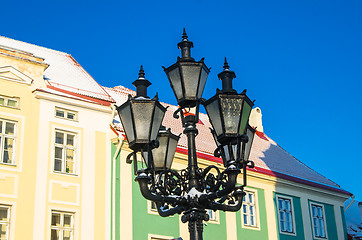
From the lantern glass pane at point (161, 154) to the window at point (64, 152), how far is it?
8.91 meters

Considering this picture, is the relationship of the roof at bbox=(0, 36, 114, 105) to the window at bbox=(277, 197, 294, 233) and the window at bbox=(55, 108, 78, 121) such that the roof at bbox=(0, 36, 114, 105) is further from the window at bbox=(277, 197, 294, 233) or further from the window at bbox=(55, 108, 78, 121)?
the window at bbox=(277, 197, 294, 233)

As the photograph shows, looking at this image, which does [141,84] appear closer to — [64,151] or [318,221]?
[64,151]

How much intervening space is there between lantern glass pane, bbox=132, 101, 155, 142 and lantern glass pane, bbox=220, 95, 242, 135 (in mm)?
901

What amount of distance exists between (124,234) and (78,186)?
2.00 meters

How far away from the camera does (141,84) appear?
7469 mm

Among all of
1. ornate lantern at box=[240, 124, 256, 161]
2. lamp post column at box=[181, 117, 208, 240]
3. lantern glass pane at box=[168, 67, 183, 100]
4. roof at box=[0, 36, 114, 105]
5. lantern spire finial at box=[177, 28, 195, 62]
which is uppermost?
roof at box=[0, 36, 114, 105]

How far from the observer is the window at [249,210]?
2078 centimetres

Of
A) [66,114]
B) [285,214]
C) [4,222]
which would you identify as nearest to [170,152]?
[4,222]

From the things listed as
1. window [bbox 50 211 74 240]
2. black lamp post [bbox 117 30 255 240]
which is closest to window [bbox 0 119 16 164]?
window [bbox 50 211 74 240]

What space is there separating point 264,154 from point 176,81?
17293 millimetres

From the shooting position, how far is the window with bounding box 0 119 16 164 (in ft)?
50.0

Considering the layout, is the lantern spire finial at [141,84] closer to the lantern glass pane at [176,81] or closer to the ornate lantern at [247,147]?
the lantern glass pane at [176,81]

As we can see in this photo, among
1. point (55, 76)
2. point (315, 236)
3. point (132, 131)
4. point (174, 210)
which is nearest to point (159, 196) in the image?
point (174, 210)

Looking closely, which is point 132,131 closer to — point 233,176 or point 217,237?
point 233,176
